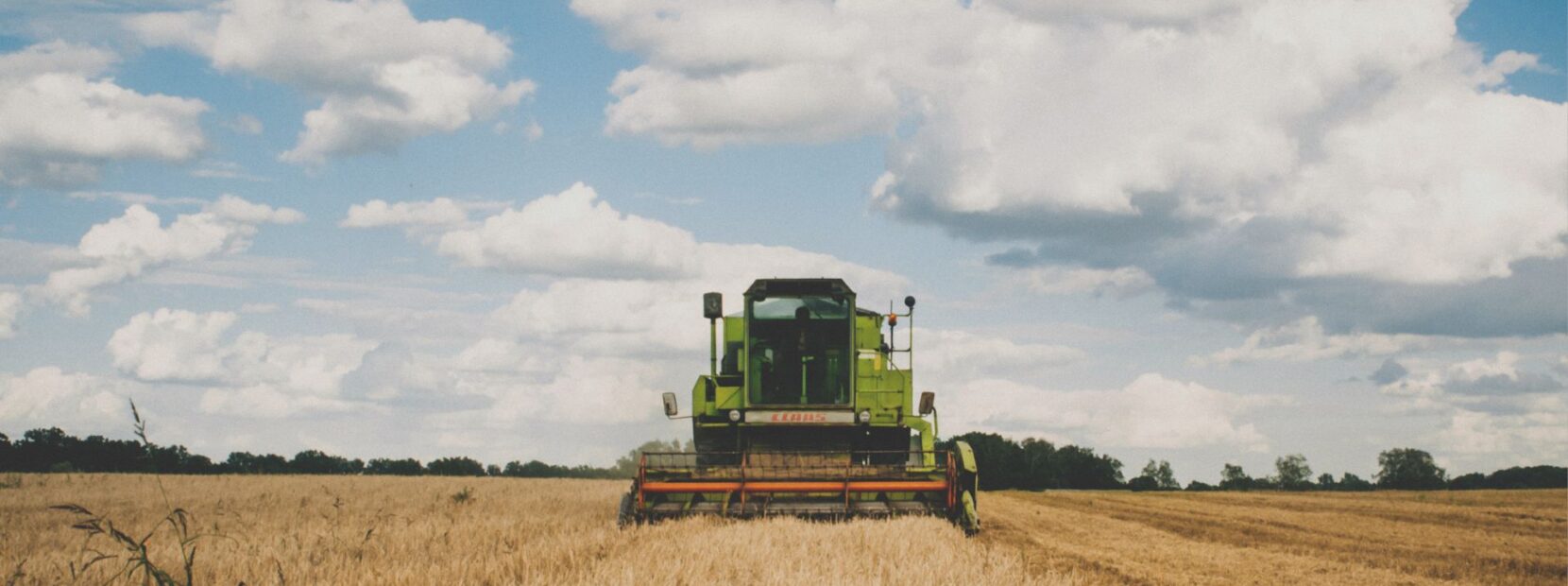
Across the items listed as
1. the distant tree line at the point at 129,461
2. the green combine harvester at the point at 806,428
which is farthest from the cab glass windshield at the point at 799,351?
the distant tree line at the point at 129,461

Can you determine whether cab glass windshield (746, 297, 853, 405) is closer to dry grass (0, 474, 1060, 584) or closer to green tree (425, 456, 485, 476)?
dry grass (0, 474, 1060, 584)

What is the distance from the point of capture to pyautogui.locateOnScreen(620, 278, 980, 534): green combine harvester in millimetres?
12859

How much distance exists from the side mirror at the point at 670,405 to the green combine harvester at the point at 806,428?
0.06ft

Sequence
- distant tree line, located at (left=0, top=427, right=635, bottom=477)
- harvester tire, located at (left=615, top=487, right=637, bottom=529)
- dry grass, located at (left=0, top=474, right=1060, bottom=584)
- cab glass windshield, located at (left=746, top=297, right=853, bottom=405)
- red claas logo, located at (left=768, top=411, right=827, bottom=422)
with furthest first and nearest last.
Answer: distant tree line, located at (left=0, top=427, right=635, bottom=477) < cab glass windshield, located at (left=746, top=297, right=853, bottom=405) < red claas logo, located at (left=768, top=411, right=827, bottom=422) < harvester tire, located at (left=615, top=487, right=637, bottom=529) < dry grass, located at (left=0, top=474, right=1060, bottom=584)

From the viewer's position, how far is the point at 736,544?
877cm

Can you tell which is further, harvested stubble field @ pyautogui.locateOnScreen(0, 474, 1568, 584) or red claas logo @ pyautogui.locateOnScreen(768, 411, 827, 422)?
red claas logo @ pyautogui.locateOnScreen(768, 411, 827, 422)

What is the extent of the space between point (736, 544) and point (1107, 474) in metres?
68.8

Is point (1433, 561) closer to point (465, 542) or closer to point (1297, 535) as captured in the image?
point (1297, 535)

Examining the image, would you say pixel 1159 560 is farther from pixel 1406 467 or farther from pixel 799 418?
pixel 1406 467

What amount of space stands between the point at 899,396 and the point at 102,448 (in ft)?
166

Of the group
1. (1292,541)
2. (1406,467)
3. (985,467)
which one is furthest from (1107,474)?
(1292,541)

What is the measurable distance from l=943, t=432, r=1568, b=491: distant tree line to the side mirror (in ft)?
135

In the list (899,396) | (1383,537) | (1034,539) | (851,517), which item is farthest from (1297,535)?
(851,517)

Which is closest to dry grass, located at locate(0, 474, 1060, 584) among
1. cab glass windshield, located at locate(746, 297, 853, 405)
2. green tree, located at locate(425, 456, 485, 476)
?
cab glass windshield, located at locate(746, 297, 853, 405)
